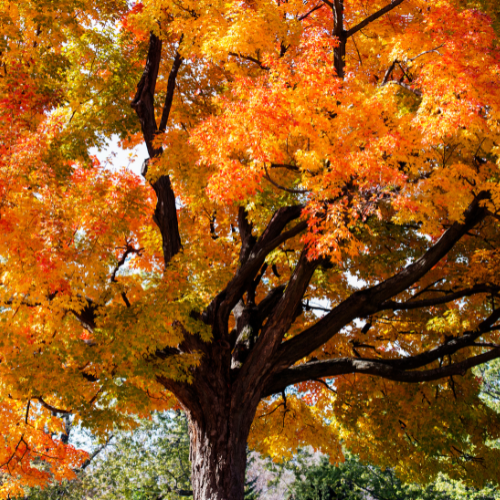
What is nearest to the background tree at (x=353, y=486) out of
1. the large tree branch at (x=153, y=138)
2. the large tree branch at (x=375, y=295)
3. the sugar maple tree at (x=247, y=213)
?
the sugar maple tree at (x=247, y=213)

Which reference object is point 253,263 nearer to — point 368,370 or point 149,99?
point 368,370

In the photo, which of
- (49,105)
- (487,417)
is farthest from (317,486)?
(49,105)

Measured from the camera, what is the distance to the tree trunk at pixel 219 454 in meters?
7.50

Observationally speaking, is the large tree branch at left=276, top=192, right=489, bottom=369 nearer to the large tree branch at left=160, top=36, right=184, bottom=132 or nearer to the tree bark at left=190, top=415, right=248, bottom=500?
the tree bark at left=190, top=415, right=248, bottom=500

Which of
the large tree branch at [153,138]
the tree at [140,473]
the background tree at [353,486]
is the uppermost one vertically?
the large tree branch at [153,138]

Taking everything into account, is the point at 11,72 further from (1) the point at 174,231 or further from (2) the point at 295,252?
(2) the point at 295,252

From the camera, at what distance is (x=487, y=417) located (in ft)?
37.6

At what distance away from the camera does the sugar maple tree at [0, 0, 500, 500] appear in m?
6.82

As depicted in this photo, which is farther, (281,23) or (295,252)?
(295,252)

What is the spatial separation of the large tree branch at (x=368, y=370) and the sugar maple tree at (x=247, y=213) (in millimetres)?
41

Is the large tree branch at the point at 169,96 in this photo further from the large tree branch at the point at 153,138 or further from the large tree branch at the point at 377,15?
the large tree branch at the point at 377,15

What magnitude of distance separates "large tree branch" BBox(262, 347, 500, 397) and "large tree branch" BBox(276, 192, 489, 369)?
44 centimetres

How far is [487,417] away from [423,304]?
4.87m

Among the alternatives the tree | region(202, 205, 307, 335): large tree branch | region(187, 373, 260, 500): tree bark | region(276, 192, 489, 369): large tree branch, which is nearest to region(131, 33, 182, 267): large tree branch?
region(202, 205, 307, 335): large tree branch
